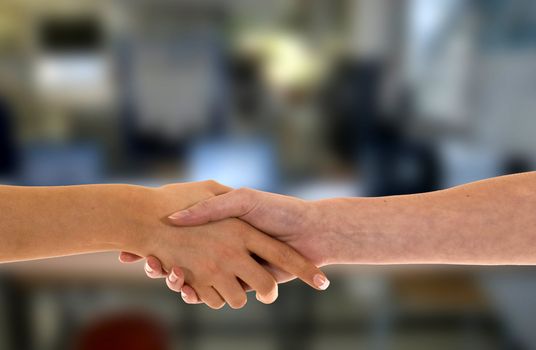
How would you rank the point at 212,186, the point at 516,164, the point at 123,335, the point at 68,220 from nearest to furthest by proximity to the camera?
the point at 68,220 < the point at 212,186 < the point at 123,335 < the point at 516,164

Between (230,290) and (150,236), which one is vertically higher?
(150,236)

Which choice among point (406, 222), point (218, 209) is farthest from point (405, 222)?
point (218, 209)

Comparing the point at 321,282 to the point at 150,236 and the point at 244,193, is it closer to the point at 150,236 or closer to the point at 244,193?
the point at 244,193

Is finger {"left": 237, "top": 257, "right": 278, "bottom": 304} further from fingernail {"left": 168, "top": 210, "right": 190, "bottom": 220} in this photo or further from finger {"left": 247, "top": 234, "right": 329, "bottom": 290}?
fingernail {"left": 168, "top": 210, "right": 190, "bottom": 220}

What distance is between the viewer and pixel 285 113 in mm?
3188

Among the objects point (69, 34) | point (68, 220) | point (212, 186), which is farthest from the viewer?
point (69, 34)

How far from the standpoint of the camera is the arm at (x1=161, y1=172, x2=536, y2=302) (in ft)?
4.37

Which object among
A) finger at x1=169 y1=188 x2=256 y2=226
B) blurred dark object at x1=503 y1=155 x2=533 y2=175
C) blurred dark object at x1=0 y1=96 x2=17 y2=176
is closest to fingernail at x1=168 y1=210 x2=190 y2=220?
finger at x1=169 y1=188 x2=256 y2=226

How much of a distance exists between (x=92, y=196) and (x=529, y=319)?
284 cm

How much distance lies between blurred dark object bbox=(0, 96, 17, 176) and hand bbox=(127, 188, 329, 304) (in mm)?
2056

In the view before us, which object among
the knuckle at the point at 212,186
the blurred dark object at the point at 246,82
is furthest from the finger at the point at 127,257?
the blurred dark object at the point at 246,82

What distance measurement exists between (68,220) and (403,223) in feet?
2.62

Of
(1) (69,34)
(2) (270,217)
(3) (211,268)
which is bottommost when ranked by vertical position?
(3) (211,268)

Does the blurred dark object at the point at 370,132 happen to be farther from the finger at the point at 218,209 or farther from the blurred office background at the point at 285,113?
the finger at the point at 218,209
